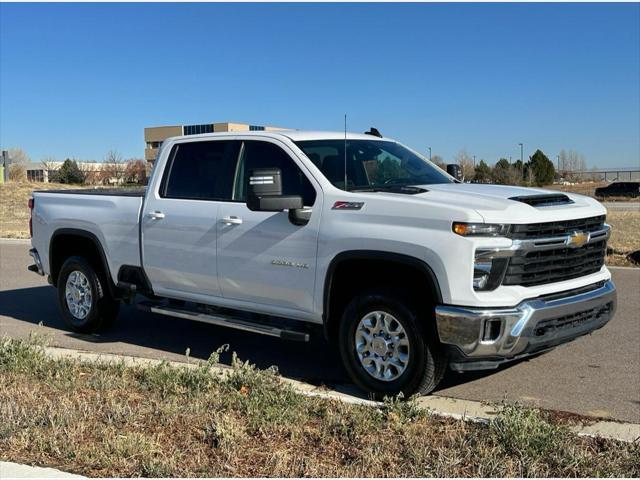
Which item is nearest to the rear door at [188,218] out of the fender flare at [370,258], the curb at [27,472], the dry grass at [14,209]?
the fender flare at [370,258]

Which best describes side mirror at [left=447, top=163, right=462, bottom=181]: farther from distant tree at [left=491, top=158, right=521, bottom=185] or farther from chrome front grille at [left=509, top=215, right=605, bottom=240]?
distant tree at [left=491, top=158, right=521, bottom=185]

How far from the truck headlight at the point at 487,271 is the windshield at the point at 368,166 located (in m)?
1.34

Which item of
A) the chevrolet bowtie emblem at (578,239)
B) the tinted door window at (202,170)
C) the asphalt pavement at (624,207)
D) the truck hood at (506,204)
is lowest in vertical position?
the asphalt pavement at (624,207)

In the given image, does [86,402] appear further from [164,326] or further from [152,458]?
[164,326]

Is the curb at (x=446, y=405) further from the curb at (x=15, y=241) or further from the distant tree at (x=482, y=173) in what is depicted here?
the distant tree at (x=482, y=173)

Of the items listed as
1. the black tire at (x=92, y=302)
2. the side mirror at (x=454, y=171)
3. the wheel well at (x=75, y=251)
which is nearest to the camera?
the side mirror at (x=454, y=171)

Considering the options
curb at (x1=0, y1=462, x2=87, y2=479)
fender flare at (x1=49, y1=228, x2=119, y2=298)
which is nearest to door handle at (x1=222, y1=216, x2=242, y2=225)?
fender flare at (x1=49, y1=228, x2=119, y2=298)

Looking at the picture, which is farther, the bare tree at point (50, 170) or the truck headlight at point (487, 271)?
the bare tree at point (50, 170)

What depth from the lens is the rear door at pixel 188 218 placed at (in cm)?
639

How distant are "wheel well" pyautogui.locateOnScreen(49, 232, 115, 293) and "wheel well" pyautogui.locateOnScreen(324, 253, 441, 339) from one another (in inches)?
115

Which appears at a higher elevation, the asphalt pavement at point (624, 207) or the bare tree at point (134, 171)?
the bare tree at point (134, 171)

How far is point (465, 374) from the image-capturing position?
6172 millimetres

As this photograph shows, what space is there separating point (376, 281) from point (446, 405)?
3.52 feet

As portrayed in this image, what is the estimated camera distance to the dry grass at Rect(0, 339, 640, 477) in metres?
3.69
